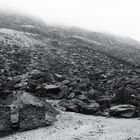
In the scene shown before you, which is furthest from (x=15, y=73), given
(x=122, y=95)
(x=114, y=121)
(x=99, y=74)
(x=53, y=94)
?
(x=114, y=121)

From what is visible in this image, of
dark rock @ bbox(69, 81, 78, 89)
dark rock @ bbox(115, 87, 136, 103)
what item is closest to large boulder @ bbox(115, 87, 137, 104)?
dark rock @ bbox(115, 87, 136, 103)

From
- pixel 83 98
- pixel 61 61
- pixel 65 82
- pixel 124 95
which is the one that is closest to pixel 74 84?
pixel 65 82

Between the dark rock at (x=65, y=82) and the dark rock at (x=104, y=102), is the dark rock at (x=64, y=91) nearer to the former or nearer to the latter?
the dark rock at (x=65, y=82)

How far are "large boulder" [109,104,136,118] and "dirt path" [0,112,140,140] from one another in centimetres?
176

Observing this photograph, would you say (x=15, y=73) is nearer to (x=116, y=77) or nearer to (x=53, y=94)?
(x=53, y=94)

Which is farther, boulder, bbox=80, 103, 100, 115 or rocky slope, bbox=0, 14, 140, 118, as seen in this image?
rocky slope, bbox=0, 14, 140, 118

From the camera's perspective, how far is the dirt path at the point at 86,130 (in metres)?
22.4

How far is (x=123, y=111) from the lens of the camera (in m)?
29.9

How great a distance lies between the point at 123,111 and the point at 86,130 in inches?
279

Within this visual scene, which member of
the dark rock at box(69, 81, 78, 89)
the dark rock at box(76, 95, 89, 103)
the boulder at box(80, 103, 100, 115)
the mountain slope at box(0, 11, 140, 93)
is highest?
the mountain slope at box(0, 11, 140, 93)

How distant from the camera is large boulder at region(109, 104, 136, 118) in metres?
29.4

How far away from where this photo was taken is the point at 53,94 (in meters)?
36.9

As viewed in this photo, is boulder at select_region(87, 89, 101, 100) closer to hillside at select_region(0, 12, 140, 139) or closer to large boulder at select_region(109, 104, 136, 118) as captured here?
hillside at select_region(0, 12, 140, 139)

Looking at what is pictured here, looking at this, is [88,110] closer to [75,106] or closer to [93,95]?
[75,106]
